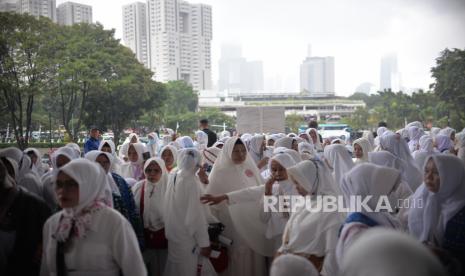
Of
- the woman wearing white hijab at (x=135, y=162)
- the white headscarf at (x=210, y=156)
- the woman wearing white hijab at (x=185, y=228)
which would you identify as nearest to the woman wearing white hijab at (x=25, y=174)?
the woman wearing white hijab at (x=185, y=228)

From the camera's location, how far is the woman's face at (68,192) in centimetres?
227

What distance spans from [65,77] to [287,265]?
8.23 meters

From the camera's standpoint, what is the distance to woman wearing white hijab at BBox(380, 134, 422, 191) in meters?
4.73

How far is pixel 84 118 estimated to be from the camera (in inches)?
408

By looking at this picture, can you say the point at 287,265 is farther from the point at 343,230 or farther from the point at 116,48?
the point at 116,48

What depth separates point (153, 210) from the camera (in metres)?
3.74

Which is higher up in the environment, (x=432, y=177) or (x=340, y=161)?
(x=432, y=177)

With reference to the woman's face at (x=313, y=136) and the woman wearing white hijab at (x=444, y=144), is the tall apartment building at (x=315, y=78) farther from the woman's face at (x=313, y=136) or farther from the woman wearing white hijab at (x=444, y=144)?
the woman wearing white hijab at (x=444, y=144)

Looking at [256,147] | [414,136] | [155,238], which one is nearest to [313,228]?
[155,238]

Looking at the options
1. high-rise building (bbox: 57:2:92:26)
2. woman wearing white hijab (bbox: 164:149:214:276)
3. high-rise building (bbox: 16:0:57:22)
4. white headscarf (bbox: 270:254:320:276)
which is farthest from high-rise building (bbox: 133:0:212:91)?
white headscarf (bbox: 270:254:320:276)

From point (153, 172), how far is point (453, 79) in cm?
1154

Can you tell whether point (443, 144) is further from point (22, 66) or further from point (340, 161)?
point (22, 66)

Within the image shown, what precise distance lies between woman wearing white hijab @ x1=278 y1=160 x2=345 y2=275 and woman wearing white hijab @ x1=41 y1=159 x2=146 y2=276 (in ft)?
3.22

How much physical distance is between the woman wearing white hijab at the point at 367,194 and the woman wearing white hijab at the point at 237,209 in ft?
4.62
